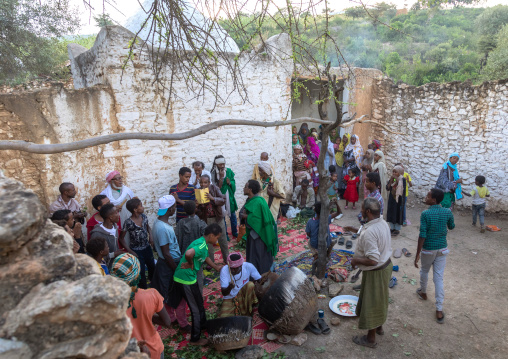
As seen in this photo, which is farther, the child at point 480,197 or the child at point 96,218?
the child at point 480,197

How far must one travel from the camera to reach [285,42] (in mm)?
7754

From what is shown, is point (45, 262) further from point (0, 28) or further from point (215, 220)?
point (0, 28)

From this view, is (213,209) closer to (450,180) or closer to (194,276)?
(194,276)

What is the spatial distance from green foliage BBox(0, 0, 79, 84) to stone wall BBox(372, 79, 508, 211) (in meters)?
8.86

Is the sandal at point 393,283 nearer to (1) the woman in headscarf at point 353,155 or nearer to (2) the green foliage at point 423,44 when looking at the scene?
(1) the woman in headscarf at point 353,155

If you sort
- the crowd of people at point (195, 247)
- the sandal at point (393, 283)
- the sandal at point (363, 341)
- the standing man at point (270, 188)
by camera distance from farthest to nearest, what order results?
the standing man at point (270, 188)
the sandal at point (393, 283)
the sandal at point (363, 341)
the crowd of people at point (195, 247)

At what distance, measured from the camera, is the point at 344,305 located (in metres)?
4.49

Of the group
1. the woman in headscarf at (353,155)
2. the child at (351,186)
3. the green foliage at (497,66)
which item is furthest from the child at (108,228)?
the green foliage at (497,66)

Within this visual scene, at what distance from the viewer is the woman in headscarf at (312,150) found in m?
9.09

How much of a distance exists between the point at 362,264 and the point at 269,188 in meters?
3.37

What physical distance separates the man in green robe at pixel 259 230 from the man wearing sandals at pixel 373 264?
149 centimetres

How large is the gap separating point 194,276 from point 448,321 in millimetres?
3229

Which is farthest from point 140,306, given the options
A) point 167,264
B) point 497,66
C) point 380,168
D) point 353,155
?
point 497,66

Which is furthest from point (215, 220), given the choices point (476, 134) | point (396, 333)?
point (476, 134)
